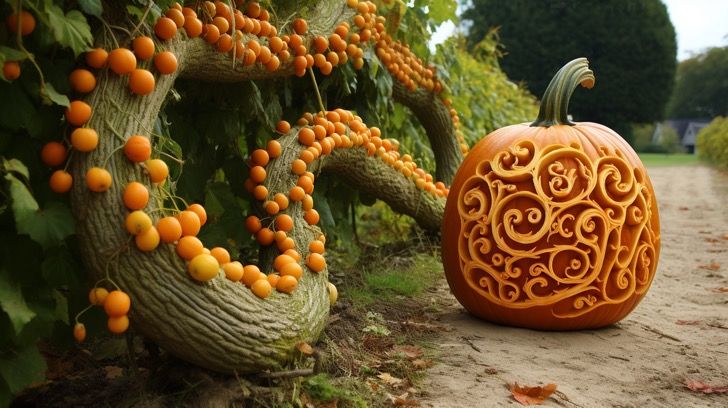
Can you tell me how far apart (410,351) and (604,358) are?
2.77ft

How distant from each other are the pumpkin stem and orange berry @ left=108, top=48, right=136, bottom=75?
6.94ft

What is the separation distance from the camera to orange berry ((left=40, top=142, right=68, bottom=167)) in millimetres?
1970

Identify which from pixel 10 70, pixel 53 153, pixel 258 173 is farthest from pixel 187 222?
pixel 258 173

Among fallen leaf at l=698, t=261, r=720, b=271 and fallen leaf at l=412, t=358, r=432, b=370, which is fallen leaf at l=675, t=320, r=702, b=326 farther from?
fallen leaf at l=698, t=261, r=720, b=271

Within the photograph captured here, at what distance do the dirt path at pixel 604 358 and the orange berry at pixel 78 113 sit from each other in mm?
1443

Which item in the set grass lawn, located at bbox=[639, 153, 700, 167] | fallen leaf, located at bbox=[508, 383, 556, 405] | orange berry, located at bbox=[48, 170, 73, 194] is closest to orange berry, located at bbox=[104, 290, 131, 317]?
orange berry, located at bbox=[48, 170, 73, 194]

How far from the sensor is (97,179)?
1.94m

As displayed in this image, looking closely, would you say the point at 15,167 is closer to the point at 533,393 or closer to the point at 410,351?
the point at 410,351

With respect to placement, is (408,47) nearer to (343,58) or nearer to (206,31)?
(343,58)

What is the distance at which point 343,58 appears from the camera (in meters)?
3.49

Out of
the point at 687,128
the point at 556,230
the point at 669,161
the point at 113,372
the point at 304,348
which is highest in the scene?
the point at 556,230

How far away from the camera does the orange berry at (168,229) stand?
6.70 feet

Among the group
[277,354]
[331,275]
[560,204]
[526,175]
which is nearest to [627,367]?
[560,204]

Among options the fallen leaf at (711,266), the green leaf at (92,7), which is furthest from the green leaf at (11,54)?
the fallen leaf at (711,266)
